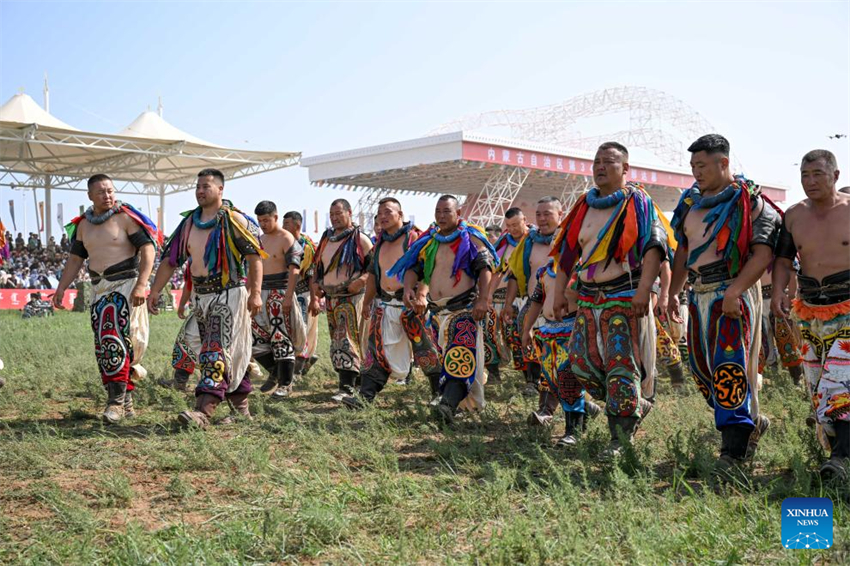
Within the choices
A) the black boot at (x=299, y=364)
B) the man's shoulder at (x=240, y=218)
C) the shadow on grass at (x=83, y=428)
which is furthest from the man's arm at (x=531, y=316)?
the black boot at (x=299, y=364)

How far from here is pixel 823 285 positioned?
5168mm

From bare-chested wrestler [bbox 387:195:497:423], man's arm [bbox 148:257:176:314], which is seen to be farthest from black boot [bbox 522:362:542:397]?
man's arm [bbox 148:257:176:314]

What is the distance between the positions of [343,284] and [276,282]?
39.4 inches

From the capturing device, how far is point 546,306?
6.98 meters

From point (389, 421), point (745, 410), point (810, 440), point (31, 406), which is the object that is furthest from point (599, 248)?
point (31, 406)

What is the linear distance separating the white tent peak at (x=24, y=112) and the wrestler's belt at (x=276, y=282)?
2363 cm

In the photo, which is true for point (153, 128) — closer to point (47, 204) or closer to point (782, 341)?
point (47, 204)

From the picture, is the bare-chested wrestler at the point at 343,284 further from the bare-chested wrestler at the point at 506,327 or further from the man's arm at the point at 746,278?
the man's arm at the point at 746,278

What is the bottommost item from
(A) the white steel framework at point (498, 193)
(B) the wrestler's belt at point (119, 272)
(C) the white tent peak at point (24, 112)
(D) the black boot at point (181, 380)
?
(D) the black boot at point (181, 380)

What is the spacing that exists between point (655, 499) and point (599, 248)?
1884 mm

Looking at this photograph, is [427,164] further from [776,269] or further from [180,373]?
[776,269]

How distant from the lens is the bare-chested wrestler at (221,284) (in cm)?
705

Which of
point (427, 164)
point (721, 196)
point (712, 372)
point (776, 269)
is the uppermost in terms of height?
point (427, 164)

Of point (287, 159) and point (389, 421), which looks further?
point (287, 159)
